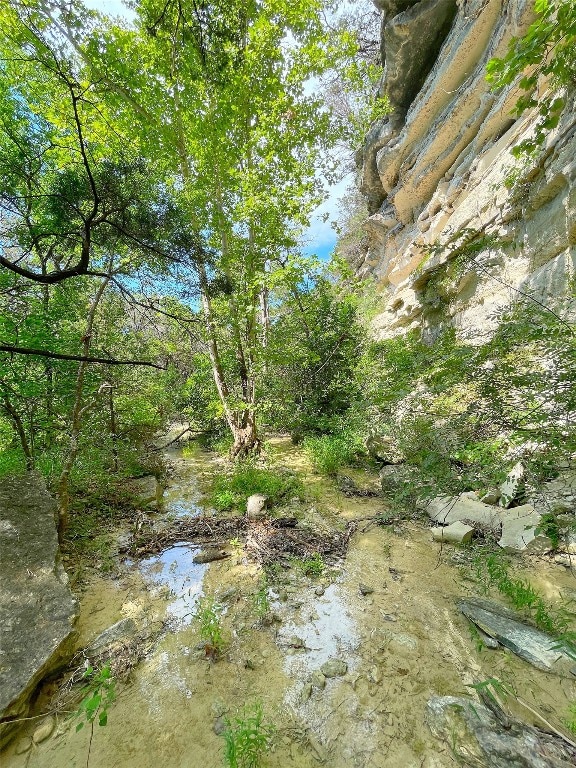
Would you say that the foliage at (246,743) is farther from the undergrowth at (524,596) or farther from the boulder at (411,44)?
the boulder at (411,44)

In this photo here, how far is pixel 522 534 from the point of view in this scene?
12.8ft

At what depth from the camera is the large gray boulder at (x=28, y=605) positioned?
2279 mm

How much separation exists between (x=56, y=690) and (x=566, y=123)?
9470 mm

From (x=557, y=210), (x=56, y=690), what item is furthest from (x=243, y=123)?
(x=56, y=690)

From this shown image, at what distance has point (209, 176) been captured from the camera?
7832 mm

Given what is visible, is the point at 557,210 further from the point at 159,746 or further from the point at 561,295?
the point at 159,746

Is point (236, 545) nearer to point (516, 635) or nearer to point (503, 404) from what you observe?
point (516, 635)

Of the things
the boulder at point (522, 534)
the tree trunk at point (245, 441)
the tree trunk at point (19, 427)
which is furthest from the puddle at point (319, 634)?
the tree trunk at point (245, 441)

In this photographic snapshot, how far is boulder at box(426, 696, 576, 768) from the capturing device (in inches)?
72.9

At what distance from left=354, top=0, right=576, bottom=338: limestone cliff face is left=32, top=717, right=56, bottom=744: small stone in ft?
19.6

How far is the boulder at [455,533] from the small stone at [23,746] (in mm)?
4488

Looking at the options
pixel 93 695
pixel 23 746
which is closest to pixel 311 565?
pixel 93 695

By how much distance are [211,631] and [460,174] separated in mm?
10797

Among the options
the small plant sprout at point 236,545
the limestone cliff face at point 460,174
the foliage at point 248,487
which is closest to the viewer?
the small plant sprout at point 236,545
